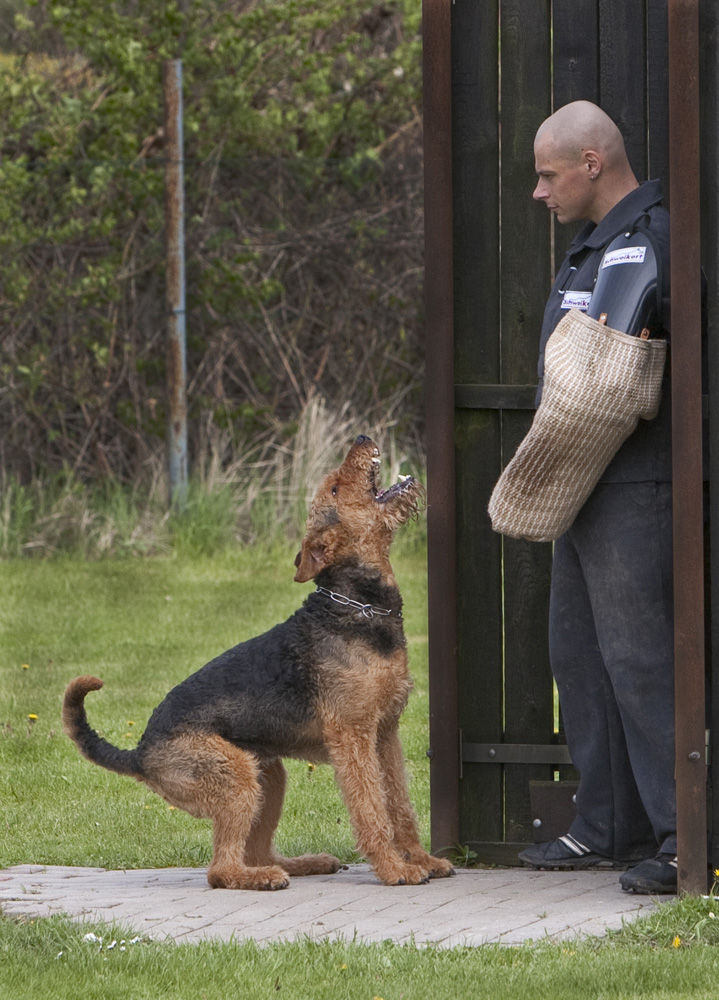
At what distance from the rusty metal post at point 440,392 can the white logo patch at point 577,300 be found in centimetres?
63

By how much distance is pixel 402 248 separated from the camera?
14320 millimetres

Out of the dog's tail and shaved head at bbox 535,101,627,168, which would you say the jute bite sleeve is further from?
the dog's tail

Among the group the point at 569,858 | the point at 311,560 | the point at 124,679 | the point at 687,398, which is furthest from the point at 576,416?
the point at 124,679

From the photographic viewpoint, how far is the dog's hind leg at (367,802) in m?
4.99

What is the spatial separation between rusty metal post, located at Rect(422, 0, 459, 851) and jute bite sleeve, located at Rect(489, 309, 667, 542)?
588 mm

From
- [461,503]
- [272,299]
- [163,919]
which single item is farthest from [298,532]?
[163,919]

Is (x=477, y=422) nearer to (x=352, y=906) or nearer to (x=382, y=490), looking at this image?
(x=382, y=490)

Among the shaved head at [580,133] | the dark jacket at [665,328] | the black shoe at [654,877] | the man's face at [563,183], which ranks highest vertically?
the shaved head at [580,133]

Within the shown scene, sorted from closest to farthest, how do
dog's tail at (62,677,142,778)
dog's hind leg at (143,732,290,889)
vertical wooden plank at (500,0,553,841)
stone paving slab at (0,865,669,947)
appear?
1. stone paving slab at (0,865,669,947)
2. dog's hind leg at (143,732,290,889)
3. dog's tail at (62,677,142,778)
4. vertical wooden plank at (500,0,553,841)

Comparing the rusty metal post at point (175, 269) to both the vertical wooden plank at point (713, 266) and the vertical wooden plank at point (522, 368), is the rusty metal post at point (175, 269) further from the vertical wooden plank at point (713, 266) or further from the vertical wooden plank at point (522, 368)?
the vertical wooden plank at point (713, 266)

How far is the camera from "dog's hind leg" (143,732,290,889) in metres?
4.96

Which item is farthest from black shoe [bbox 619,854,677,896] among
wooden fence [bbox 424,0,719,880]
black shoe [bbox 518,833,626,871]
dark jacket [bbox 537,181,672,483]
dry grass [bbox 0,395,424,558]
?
dry grass [bbox 0,395,424,558]

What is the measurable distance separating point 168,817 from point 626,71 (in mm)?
3486

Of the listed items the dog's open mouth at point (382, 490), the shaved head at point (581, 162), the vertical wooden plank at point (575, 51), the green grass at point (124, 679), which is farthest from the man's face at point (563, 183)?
the green grass at point (124, 679)
